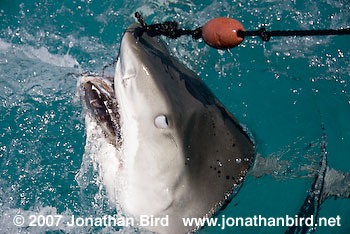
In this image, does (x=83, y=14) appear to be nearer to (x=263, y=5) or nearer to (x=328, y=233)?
(x=263, y=5)

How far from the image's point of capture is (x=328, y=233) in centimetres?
175

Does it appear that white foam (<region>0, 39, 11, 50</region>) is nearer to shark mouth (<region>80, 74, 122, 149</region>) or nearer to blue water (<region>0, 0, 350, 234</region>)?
blue water (<region>0, 0, 350, 234</region>)

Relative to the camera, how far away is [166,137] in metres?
1.13

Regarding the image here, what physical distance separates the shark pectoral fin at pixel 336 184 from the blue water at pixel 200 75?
1.7 inches

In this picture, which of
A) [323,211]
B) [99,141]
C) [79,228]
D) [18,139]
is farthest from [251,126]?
[18,139]

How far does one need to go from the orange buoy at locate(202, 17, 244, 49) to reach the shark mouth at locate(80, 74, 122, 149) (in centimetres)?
43

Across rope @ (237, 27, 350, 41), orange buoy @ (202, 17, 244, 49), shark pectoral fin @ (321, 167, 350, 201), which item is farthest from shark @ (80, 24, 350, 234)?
shark pectoral fin @ (321, 167, 350, 201)

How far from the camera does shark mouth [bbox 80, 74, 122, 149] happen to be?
1.35m

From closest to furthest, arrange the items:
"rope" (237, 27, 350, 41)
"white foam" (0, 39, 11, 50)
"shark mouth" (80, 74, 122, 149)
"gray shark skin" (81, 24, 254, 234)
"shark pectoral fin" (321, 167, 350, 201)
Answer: "rope" (237, 27, 350, 41)
"gray shark skin" (81, 24, 254, 234)
"shark mouth" (80, 74, 122, 149)
"shark pectoral fin" (321, 167, 350, 201)
"white foam" (0, 39, 11, 50)

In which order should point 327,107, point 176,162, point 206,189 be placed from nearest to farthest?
point 176,162, point 206,189, point 327,107

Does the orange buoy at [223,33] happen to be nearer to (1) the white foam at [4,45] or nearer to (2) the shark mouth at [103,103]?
(2) the shark mouth at [103,103]

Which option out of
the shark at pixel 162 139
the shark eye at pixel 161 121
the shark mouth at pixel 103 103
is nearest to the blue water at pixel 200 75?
the shark at pixel 162 139

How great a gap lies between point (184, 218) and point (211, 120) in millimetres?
352

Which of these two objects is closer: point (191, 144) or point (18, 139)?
point (191, 144)
